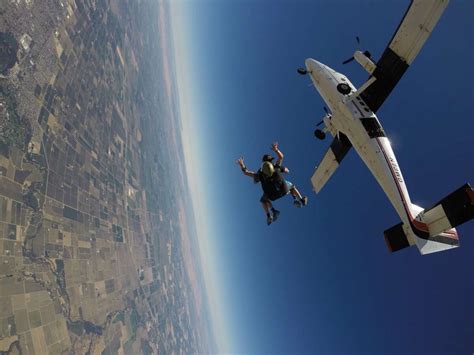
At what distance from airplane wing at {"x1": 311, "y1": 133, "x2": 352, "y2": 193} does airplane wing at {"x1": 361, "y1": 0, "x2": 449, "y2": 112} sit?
404cm

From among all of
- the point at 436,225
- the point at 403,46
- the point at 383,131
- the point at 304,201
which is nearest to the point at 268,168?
the point at 304,201

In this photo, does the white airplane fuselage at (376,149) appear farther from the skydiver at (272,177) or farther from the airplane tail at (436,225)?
the skydiver at (272,177)

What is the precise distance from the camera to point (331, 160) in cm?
2562

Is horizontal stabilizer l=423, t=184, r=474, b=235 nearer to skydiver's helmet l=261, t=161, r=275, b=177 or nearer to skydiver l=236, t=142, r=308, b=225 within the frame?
skydiver l=236, t=142, r=308, b=225

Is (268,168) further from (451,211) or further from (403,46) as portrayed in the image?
(403,46)

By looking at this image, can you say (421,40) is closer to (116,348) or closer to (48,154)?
(48,154)

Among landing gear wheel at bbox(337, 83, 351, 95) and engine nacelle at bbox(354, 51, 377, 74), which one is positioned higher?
engine nacelle at bbox(354, 51, 377, 74)

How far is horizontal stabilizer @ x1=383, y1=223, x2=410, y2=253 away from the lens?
59.1 ft

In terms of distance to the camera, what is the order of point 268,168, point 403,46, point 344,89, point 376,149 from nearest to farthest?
1. point 268,168
2. point 403,46
3. point 376,149
4. point 344,89

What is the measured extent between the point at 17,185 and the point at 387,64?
3580 cm

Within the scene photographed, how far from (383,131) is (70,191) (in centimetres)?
4210

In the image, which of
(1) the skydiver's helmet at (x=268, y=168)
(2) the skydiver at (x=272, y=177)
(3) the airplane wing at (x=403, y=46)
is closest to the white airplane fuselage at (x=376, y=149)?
(3) the airplane wing at (x=403, y=46)

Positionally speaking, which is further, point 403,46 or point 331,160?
point 331,160

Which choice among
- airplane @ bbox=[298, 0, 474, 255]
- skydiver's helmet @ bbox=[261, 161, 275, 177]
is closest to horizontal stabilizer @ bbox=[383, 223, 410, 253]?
airplane @ bbox=[298, 0, 474, 255]
